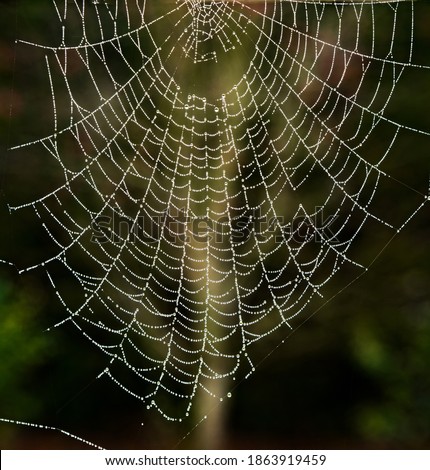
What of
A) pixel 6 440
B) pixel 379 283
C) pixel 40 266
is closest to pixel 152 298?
pixel 40 266

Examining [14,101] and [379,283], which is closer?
[14,101]

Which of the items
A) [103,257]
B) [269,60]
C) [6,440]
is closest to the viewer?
[269,60]

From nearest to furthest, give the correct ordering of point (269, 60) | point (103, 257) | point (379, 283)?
point (269, 60)
point (103, 257)
point (379, 283)

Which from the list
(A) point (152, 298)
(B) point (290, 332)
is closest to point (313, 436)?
(B) point (290, 332)

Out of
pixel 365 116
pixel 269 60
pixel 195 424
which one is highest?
pixel 269 60

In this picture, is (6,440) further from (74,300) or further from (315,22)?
(315,22)

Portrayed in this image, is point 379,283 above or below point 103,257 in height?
below
